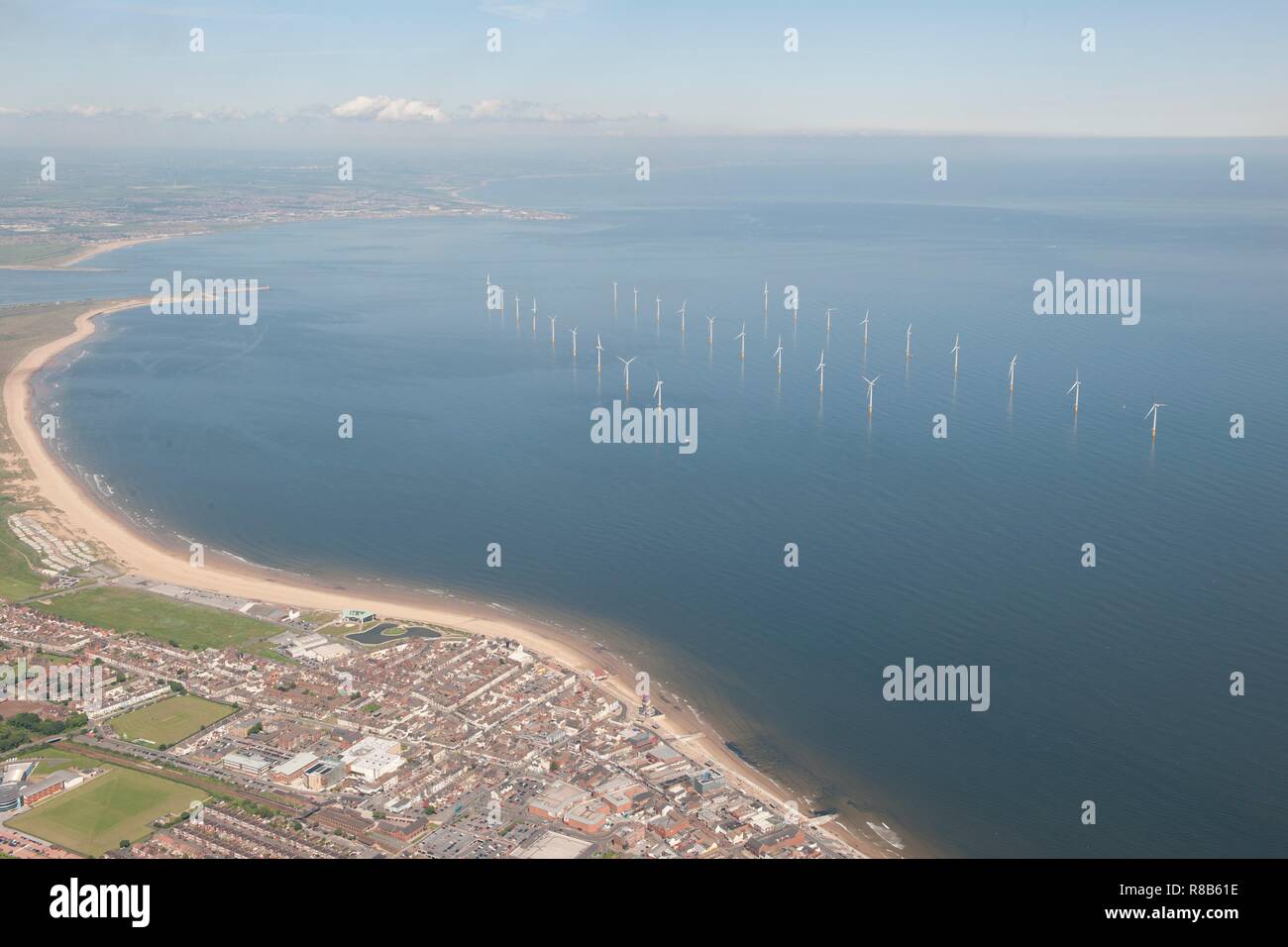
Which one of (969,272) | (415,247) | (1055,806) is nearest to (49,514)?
(1055,806)

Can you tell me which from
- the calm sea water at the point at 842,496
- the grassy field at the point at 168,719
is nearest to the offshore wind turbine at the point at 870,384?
the calm sea water at the point at 842,496

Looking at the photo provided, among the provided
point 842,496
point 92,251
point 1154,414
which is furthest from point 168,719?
point 92,251

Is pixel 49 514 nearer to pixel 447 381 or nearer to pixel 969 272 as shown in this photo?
pixel 447 381

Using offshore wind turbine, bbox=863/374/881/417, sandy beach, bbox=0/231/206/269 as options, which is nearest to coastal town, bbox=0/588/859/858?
offshore wind turbine, bbox=863/374/881/417

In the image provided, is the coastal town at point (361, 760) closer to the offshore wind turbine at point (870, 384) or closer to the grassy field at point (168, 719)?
the grassy field at point (168, 719)

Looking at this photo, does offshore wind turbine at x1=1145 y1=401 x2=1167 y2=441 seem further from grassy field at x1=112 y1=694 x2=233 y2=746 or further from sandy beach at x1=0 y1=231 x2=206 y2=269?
sandy beach at x1=0 y1=231 x2=206 y2=269

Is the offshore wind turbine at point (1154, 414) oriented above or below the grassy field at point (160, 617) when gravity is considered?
above

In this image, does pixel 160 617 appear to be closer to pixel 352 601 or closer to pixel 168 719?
pixel 352 601
